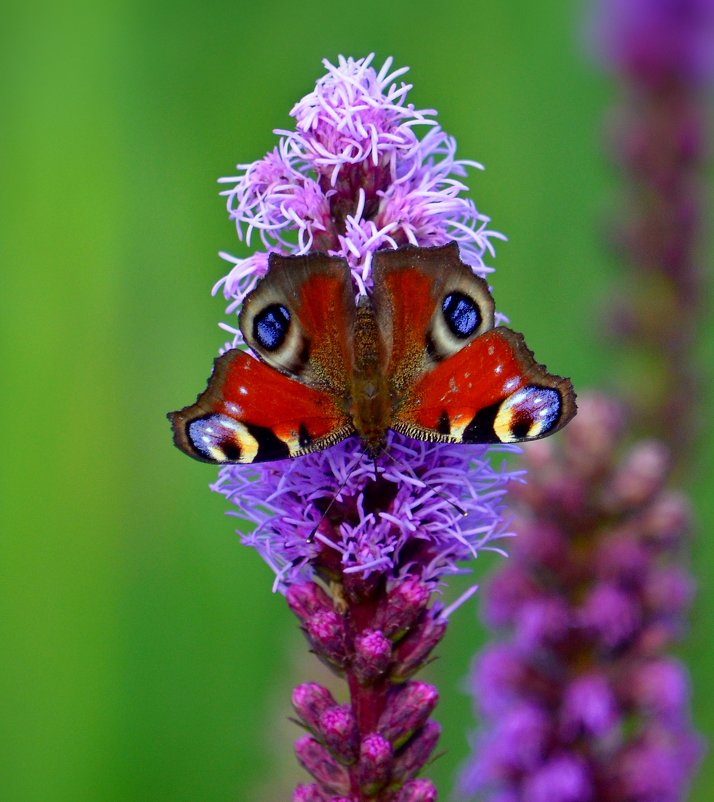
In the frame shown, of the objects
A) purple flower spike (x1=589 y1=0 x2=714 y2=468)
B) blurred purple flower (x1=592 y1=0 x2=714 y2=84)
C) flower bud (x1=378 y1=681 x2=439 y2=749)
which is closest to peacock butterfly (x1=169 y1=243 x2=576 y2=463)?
flower bud (x1=378 y1=681 x2=439 y2=749)

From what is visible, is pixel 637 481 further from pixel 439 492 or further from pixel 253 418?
pixel 253 418

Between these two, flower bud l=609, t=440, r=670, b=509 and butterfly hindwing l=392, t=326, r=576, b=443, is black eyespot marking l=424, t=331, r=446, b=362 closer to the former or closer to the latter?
butterfly hindwing l=392, t=326, r=576, b=443

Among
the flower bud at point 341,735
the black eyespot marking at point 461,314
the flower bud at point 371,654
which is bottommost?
the flower bud at point 341,735

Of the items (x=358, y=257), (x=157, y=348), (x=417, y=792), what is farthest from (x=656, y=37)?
(x=417, y=792)

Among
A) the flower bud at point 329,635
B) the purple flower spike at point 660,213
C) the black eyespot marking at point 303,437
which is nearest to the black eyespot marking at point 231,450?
the black eyespot marking at point 303,437

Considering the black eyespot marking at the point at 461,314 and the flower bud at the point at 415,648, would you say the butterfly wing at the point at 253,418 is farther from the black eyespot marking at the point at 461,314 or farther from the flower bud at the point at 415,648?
the flower bud at the point at 415,648

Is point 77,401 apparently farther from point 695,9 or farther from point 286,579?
point 695,9
